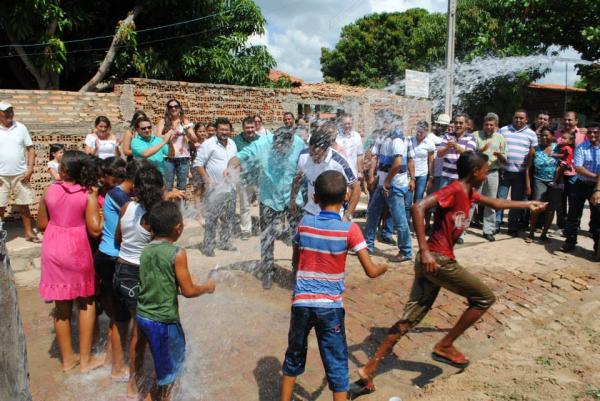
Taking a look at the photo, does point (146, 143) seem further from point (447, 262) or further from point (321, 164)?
point (447, 262)

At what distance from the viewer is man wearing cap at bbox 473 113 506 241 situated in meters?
7.61

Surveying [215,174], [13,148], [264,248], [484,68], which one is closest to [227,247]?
[215,174]

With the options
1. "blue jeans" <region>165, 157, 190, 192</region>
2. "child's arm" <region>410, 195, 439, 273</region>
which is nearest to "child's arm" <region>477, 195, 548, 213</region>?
"child's arm" <region>410, 195, 439, 273</region>

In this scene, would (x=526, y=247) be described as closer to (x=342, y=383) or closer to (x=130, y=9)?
(x=342, y=383)

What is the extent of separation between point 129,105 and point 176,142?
2200 mm

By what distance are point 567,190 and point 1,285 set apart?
307 inches

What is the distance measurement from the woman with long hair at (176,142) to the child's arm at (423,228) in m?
5.18

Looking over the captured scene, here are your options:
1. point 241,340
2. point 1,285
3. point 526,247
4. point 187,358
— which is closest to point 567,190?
point 526,247

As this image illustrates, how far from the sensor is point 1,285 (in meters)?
2.61

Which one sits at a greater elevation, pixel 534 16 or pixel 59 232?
pixel 534 16

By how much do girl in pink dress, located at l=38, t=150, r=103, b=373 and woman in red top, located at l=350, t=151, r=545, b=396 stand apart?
2.47 meters

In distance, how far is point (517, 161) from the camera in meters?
7.93

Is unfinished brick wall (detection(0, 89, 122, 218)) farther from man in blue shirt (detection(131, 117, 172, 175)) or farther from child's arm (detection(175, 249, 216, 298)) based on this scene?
child's arm (detection(175, 249, 216, 298))

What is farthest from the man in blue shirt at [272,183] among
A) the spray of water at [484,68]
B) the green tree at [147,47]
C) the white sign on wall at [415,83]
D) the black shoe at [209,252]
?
the spray of water at [484,68]
